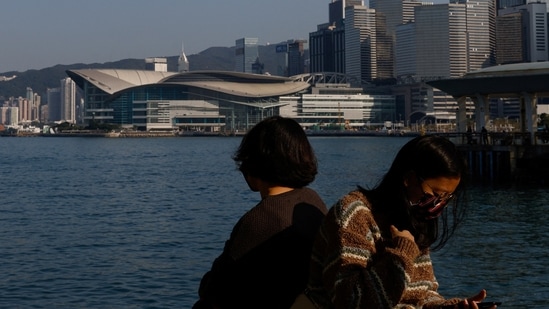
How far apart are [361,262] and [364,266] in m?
0.01

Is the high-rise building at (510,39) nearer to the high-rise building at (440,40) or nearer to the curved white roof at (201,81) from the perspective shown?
the high-rise building at (440,40)

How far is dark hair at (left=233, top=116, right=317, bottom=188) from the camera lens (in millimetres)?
2748

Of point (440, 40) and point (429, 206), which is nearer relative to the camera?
point (429, 206)

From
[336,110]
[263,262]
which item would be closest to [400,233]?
[263,262]

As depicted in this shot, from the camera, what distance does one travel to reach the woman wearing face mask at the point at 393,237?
2316 mm

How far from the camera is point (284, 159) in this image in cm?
275

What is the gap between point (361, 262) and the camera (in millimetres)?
2355

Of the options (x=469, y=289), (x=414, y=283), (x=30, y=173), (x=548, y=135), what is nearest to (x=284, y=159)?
(x=414, y=283)

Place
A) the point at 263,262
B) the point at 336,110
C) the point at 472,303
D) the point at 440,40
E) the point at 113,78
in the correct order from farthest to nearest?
the point at 440,40, the point at 336,110, the point at 113,78, the point at 263,262, the point at 472,303

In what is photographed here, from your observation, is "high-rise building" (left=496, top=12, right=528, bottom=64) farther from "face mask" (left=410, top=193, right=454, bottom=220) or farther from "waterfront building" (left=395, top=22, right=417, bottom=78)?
"face mask" (left=410, top=193, right=454, bottom=220)

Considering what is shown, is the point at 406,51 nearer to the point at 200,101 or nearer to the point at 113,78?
the point at 200,101

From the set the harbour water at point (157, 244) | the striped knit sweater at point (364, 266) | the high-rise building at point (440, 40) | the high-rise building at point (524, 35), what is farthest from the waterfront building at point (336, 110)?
the striped knit sweater at point (364, 266)

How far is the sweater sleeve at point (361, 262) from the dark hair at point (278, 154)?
377 mm

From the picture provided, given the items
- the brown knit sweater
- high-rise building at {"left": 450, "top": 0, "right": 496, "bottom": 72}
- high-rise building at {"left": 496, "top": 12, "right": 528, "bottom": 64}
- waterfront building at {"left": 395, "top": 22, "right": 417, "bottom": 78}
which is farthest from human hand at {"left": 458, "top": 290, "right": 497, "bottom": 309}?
high-rise building at {"left": 496, "top": 12, "right": 528, "bottom": 64}
